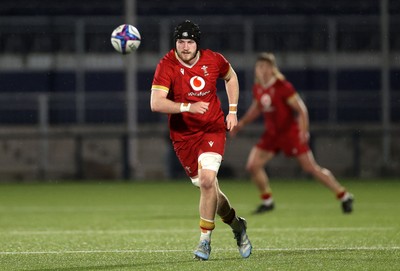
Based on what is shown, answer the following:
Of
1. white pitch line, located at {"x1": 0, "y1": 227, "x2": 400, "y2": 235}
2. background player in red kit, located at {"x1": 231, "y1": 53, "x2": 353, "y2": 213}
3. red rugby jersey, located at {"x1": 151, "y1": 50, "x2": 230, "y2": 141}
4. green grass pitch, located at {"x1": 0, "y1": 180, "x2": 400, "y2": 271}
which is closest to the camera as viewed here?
green grass pitch, located at {"x1": 0, "y1": 180, "x2": 400, "y2": 271}

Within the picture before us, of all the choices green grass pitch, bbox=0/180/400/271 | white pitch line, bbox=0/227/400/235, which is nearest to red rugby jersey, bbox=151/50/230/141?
green grass pitch, bbox=0/180/400/271

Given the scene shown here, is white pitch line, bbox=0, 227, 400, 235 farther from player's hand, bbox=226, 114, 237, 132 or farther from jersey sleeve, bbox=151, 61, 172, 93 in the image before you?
jersey sleeve, bbox=151, 61, 172, 93

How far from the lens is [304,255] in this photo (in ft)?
31.4

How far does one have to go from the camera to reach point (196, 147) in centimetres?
949

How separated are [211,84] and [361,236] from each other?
3.20 metres

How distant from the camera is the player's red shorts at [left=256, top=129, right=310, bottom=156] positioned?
1595 centimetres

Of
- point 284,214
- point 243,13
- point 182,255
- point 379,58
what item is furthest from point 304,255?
point 243,13

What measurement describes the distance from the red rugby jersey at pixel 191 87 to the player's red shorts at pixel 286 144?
650 centimetres

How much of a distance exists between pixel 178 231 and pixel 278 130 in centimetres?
389

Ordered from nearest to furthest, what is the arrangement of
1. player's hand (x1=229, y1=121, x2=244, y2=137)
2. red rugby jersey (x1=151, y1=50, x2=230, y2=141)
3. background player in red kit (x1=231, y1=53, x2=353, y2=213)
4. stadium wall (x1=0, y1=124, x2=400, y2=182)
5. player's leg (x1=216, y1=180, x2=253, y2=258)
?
red rugby jersey (x1=151, y1=50, x2=230, y2=141)
player's leg (x1=216, y1=180, x2=253, y2=258)
player's hand (x1=229, y1=121, x2=244, y2=137)
background player in red kit (x1=231, y1=53, x2=353, y2=213)
stadium wall (x1=0, y1=124, x2=400, y2=182)

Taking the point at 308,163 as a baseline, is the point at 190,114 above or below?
above

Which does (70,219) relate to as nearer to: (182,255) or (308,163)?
(308,163)

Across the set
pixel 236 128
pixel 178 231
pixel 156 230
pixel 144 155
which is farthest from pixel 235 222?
pixel 144 155

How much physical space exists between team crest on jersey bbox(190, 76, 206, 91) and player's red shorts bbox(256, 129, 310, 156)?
674 cm
